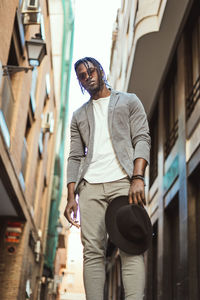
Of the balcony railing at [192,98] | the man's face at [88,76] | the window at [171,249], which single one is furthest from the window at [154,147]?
the man's face at [88,76]

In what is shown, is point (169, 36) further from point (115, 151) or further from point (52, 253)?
point (52, 253)

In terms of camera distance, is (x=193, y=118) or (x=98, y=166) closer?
(x=98, y=166)

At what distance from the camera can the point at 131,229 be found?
8.72 feet

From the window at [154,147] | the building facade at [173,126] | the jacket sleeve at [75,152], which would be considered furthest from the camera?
A: the window at [154,147]

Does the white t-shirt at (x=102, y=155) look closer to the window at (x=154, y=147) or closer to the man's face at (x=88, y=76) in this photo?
the man's face at (x=88, y=76)

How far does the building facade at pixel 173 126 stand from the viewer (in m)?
8.47

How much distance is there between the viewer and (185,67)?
410 inches

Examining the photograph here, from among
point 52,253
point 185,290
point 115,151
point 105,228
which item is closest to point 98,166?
point 115,151

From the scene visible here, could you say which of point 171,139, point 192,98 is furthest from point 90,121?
point 171,139

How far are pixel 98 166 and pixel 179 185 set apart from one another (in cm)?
675

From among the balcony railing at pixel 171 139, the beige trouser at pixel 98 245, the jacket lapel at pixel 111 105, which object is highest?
the balcony railing at pixel 171 139

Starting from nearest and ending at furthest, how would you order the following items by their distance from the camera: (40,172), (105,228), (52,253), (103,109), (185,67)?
(105,228), (103,109), (185,67), (40,172), (52,253)

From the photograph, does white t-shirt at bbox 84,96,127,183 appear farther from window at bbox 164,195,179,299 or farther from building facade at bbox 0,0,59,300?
window at bbox 164,195,179,299

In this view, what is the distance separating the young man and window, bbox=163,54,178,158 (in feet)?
26.7
